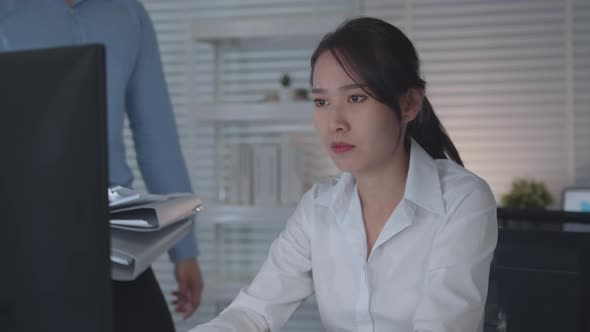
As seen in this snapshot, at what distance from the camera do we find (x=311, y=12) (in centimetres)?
344

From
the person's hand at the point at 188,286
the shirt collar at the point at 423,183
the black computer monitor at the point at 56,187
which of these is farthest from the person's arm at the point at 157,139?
the black computer monitor at the point at 56,187

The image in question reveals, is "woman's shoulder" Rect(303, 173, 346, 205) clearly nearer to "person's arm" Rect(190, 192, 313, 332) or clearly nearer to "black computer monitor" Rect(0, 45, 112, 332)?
"person's arm" Rect(190, 192, 313, 332)

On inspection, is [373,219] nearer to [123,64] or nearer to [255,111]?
[123,64]

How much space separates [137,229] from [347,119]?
1.90 ft

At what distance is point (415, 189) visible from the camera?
1.33 meters

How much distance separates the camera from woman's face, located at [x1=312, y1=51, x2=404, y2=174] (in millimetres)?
1305

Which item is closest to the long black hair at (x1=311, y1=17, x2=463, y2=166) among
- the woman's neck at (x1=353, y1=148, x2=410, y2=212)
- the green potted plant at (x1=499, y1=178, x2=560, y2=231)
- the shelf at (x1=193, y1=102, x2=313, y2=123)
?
the woman's neck at (x1=353, y1=148, x2=410, y2=212)

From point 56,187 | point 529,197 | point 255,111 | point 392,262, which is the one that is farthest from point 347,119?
point 529,197

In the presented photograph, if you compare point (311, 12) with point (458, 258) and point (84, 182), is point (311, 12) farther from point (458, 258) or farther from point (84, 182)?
point (84, 182)


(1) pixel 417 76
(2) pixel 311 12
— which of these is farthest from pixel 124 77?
(2) pixel 311 12

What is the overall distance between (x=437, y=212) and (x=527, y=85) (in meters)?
2.11

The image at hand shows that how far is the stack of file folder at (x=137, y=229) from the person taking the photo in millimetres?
823

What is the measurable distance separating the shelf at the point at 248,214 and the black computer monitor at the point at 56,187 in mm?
2280

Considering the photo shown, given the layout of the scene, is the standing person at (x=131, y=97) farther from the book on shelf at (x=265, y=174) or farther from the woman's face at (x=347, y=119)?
the book on shelf at (x=265, y=174)
